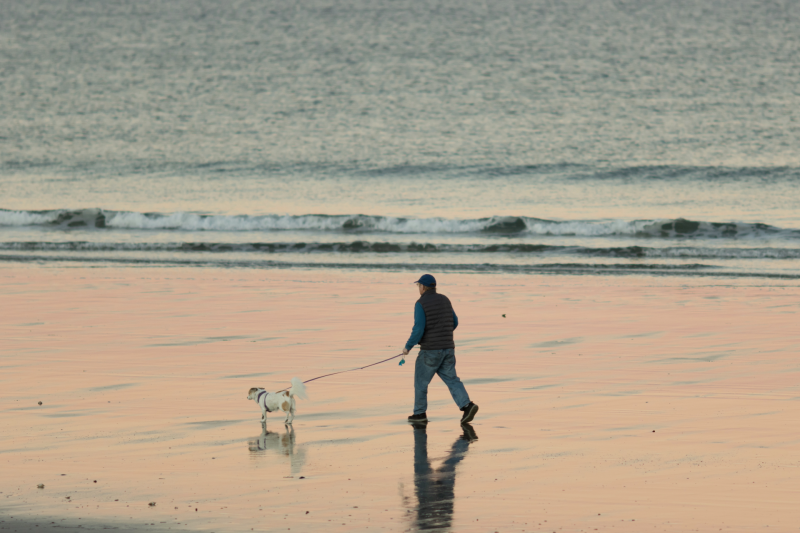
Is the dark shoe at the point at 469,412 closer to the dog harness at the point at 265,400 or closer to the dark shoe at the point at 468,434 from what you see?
the dark shoe at the point at 468,434

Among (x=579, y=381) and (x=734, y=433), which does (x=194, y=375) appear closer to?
(x=579, y=381)

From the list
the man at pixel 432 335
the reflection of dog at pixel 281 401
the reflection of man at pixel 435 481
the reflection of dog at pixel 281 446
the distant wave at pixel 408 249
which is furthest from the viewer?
the distant wave at pixel 408 249

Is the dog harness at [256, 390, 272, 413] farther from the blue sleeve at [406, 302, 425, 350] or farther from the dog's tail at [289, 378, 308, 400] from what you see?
the blue sleeve at [406, 302, 425, 350]

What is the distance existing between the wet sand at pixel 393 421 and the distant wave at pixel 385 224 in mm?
15206

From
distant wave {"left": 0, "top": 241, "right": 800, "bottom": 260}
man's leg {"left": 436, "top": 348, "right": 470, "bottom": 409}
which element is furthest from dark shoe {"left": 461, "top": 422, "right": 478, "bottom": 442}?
distant wave {"left": 0, "top": 241, "right": 800, "bottom": 260}

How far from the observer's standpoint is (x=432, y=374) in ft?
33.9

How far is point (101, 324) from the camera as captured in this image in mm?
16688

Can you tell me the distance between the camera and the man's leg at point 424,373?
33.3 feet

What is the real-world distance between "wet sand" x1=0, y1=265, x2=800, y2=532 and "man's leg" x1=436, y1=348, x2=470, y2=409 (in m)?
0.29

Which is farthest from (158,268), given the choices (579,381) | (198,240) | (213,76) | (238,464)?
(213,76)

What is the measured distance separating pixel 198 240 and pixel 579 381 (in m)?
24.3

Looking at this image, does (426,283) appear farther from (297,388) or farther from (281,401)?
(281,401)

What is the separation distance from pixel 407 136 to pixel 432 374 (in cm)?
5299

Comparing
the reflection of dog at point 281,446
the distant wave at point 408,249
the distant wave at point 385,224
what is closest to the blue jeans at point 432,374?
the reflection of dog at point 281,446
